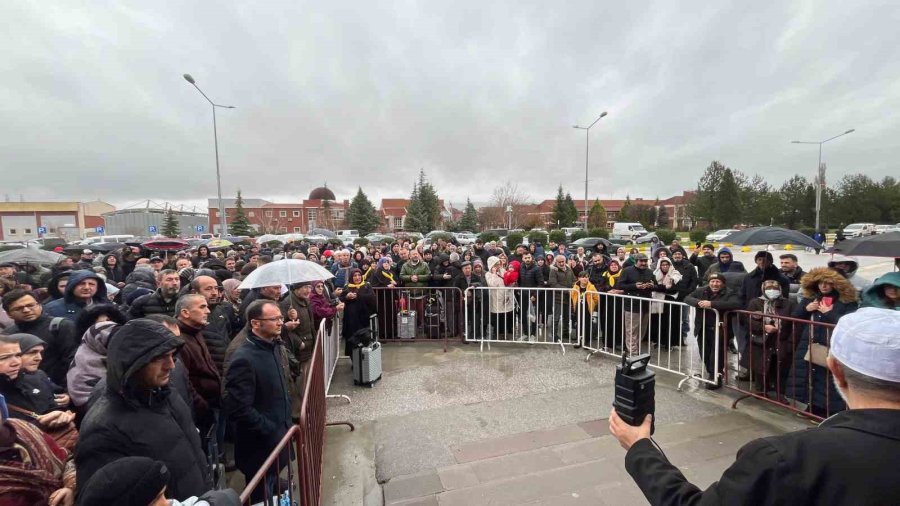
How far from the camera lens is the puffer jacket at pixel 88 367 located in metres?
2.83

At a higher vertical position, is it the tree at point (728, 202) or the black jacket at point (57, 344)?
the tree at point (728, 202)

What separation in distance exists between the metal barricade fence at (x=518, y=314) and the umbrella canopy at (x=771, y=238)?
9.21ft

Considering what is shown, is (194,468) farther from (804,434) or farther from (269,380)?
(804,434)

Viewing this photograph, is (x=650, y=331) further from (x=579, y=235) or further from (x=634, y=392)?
(x=579, y=235)

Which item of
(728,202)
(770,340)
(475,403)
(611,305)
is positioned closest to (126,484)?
(475,403)

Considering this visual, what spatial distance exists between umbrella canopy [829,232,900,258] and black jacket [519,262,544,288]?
422 cm

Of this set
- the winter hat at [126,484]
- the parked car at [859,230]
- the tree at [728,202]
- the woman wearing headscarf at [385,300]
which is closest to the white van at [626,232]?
the parked car at [859,230]

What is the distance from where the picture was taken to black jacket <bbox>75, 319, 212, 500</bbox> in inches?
72.3

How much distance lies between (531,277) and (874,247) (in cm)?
484

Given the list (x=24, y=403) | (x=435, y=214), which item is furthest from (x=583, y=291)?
(x=435, y=214)

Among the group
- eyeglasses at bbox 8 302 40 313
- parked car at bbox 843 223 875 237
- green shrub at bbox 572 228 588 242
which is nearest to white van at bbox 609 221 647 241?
green shrub at bbox 572 228 588 242

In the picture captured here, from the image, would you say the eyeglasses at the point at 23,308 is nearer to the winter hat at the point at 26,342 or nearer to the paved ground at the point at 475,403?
the winter hat at the point at 26,342

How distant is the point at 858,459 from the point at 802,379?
4.35 metres

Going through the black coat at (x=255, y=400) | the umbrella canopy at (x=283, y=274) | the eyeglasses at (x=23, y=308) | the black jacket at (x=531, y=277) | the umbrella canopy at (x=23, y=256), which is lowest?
the black coat at (x=255, y=400)
